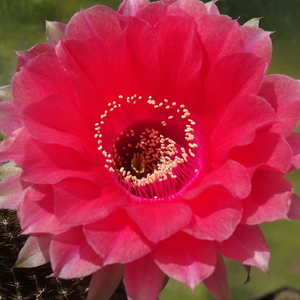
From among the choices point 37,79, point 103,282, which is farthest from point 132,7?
point 103,282

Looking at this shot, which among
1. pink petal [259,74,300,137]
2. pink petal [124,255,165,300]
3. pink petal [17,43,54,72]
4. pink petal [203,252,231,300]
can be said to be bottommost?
pink petal [203,252,231,300]

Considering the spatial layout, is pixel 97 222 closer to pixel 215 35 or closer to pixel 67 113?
pixel 67 113

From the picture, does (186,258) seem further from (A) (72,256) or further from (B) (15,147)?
(B) (15,147)

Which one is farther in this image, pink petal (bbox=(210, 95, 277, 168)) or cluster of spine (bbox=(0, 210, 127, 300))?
cluster of spine (bbox=(0, 210, 127, 300))

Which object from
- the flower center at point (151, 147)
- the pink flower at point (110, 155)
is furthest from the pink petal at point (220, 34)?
the flower center at point (151, 147)

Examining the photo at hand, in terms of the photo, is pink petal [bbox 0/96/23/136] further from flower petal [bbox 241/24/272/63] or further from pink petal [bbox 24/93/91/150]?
flower petal [bbox 241/24/272/63]

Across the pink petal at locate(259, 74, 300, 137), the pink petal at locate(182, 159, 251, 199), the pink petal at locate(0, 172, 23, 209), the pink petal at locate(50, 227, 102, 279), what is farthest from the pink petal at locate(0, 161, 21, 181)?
the pink petal at locate(259, 74, 300, 137)
